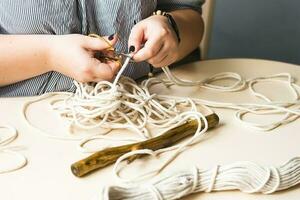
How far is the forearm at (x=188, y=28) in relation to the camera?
94 centimetres

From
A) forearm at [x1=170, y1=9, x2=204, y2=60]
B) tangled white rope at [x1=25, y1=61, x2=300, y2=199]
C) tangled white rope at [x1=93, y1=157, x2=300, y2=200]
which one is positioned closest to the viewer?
tangled white rope at [x1=93, y1=157, x2=300, y2=200]

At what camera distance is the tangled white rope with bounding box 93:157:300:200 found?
0.59 m

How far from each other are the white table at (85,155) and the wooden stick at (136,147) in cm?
1

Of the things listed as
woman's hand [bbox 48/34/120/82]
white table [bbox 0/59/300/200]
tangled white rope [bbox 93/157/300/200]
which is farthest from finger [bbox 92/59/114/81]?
tangled white rope [bbox 93/157/300/200]

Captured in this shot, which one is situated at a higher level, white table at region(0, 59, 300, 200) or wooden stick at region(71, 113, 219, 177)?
wooden stick at region(71, 113, 219, 177)

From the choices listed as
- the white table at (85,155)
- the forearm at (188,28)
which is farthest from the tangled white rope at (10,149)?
the forearm at (188,28)

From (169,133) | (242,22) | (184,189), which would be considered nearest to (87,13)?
(169,133)

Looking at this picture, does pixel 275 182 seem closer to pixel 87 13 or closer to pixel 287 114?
pixel 287 114

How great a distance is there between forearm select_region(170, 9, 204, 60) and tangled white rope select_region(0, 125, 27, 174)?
384 millimetres

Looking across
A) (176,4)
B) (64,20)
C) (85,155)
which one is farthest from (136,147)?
(176,4)

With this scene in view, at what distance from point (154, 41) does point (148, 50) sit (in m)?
0.02

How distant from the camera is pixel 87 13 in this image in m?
0.84

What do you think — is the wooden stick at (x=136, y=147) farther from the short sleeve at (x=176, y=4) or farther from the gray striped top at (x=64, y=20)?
the short sleeve at (x=176, y=4)

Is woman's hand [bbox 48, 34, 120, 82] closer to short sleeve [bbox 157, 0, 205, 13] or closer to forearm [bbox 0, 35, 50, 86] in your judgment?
forearm [bbox 0, 35, 50, 86]
